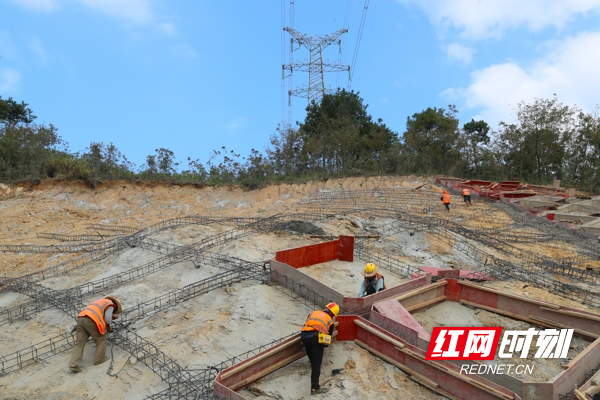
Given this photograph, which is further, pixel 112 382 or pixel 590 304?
pixel 590 304

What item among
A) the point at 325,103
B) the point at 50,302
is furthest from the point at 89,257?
the point at 325,103

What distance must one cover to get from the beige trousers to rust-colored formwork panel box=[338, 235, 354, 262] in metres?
6.02

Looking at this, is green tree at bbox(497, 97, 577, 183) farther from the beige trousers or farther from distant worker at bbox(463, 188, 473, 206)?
the beige trousers

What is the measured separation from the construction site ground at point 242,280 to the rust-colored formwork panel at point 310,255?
0.78 feet

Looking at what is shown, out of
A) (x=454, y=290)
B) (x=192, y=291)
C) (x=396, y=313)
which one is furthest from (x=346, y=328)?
(x=192, y=291)

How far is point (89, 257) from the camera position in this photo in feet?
38.3

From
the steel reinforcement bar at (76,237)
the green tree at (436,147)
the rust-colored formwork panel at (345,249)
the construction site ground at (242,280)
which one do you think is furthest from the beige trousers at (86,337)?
the green tree at (436,147)

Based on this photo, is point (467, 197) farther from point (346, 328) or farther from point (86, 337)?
point (86, 337)

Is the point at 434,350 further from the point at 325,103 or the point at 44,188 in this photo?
the point at 325,103

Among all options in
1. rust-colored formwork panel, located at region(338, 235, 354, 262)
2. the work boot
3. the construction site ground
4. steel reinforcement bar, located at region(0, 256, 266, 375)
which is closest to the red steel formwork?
the construction site ground

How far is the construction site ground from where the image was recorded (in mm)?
6188

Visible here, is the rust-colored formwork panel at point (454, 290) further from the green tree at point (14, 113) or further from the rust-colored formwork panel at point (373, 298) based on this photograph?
the green tree at point (14, 113)

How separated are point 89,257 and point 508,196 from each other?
19.5 m

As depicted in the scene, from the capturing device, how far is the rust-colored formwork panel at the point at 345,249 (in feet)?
36.0
